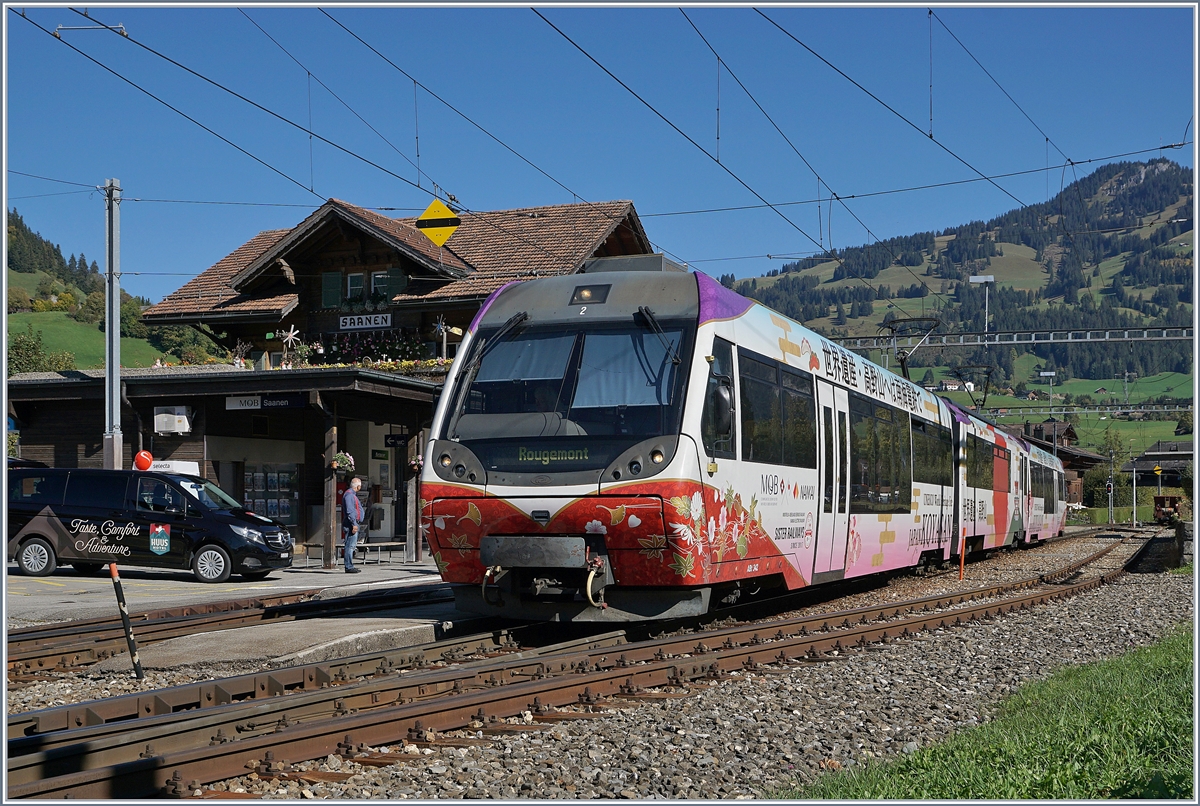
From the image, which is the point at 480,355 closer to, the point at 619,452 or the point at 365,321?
the point at 619,452

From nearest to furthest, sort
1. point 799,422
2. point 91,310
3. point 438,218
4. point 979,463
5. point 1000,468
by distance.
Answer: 1. point 799,422
2. point 438,218
3. point 979,463
4. point 1000,468
5. point 91,310

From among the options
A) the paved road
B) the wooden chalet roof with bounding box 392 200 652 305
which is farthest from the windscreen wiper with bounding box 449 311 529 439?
the wooden chalet roof with bounding box 392 200 652 305

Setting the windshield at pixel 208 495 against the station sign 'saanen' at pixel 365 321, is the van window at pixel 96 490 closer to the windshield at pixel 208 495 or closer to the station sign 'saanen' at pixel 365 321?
the windshield at pixel 208 495

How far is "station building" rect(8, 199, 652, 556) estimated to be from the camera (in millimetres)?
24156

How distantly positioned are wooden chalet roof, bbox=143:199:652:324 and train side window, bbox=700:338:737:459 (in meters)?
20.4

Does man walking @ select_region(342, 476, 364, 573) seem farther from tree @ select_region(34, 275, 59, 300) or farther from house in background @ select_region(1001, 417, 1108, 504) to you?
tree @ select_region(34, 275, 59, 300)

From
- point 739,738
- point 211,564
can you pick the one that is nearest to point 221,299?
point 211,564

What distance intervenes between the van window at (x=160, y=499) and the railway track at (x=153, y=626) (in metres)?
4.59

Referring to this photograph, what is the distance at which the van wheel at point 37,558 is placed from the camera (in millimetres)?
19094

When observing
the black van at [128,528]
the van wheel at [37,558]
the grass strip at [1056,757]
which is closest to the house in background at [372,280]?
the black van at [128,528]

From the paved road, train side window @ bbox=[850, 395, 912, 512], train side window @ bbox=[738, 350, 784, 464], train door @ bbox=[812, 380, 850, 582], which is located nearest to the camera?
train side window @ bbox=[738, 350, 784, 464]

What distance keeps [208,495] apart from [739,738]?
50.0ft

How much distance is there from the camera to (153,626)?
11.2 m

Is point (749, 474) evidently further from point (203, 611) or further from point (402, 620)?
point (203, 611)
